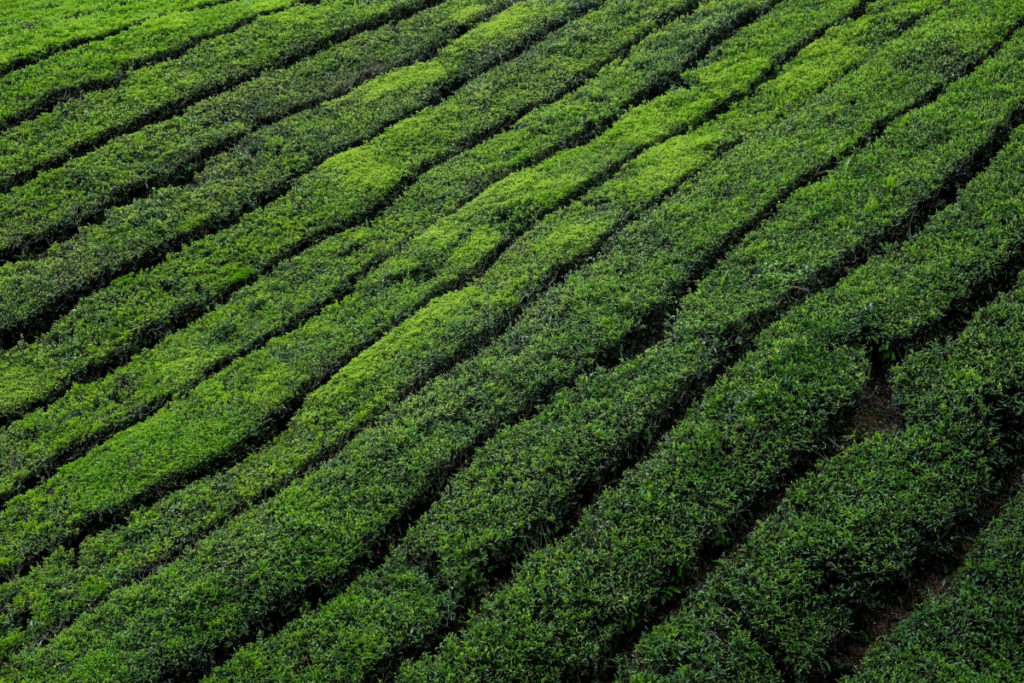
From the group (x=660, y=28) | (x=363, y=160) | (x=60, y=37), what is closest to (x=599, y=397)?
(x=363, y=160)

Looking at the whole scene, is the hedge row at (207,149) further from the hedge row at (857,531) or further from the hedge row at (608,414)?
the hedge row at (857,531)

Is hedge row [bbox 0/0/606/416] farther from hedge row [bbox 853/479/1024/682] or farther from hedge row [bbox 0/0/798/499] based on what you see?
hedge row [bbox 853/479/1024/682]

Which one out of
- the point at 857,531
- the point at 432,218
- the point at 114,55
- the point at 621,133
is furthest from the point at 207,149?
the point at 857,531

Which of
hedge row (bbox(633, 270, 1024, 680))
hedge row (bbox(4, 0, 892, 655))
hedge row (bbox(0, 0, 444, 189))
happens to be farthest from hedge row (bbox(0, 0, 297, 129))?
hedge row (bbox(633, 270, 1024, 680))

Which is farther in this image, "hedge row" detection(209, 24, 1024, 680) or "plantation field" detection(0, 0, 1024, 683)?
"hedge row" detection(209, 24, 1024, 680)

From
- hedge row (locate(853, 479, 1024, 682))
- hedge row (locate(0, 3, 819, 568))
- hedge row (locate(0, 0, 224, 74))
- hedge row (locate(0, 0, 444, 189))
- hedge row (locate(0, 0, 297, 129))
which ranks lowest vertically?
hedge row (locate(853, 479, 1024, 682))

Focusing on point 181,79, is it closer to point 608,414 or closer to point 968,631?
point 608,414

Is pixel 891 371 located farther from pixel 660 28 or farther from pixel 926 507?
pixel 660 28
